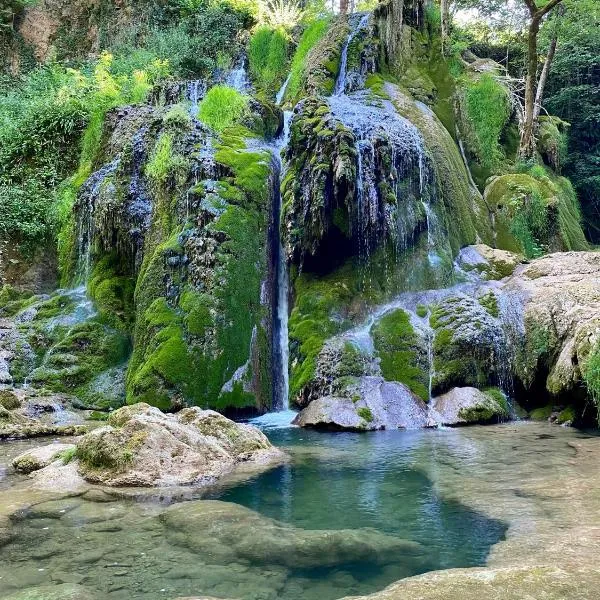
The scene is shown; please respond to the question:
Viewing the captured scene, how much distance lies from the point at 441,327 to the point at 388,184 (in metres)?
3.57

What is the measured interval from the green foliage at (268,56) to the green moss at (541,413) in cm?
1514

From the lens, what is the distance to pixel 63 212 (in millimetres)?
16359

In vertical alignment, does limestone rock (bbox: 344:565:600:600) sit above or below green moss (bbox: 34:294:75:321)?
below

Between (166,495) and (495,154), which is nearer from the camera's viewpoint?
(166,495)

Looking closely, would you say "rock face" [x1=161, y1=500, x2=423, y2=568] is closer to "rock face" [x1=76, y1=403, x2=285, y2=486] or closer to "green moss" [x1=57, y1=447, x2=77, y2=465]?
"rock face" [x1=76, y1=403, x2=285, y2=486]

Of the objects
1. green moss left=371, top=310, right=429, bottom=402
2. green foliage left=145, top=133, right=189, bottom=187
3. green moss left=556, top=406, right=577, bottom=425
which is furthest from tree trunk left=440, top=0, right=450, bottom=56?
green moss left=556, top=406, right=577, bottom=425

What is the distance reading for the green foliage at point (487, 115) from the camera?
1933 cm

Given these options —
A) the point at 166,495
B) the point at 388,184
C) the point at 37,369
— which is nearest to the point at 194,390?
the point at 37,369

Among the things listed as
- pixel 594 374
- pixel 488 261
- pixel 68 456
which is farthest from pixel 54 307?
pixel 594 374

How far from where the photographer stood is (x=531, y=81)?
1777 centimetres

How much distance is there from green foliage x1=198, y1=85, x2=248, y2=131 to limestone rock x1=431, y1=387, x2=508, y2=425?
895 cm

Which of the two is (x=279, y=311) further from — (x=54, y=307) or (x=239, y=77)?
(x=239, y=77)

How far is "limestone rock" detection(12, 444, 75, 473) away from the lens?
6.73 metres

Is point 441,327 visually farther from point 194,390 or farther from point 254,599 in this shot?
point 254,599
